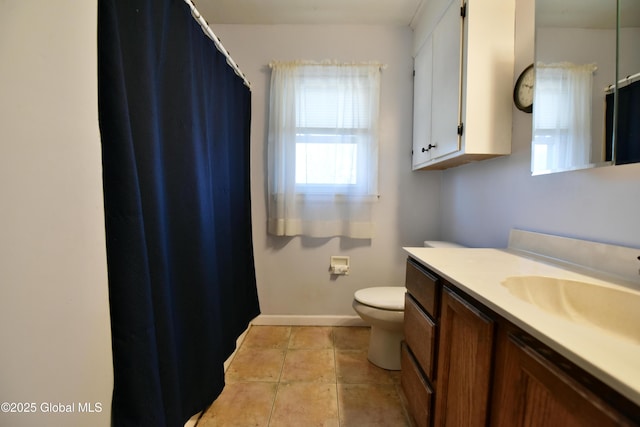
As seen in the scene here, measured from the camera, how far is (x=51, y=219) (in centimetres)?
52

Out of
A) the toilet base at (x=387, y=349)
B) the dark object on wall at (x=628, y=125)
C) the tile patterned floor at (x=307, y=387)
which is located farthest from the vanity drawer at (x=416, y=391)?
the dark object on wall at (x=628, y=125)

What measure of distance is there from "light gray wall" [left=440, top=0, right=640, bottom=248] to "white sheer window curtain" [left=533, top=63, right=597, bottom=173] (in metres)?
0.07

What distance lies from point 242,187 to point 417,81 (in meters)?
1.54

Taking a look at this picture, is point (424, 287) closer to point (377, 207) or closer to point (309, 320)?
point (377, 207)

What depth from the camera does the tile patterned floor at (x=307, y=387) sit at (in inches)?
45.1

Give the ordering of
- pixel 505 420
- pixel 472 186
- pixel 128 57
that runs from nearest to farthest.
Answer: pixel 505 420 < pixel 128 57 < pixel 472 186

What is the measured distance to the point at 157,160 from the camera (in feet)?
2.59

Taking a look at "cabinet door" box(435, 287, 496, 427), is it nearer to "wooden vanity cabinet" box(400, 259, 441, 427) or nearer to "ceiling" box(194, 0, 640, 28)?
"wooden vanity cabinet" box(400, 259, 441, 427)

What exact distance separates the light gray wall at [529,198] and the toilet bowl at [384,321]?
2.15 ft

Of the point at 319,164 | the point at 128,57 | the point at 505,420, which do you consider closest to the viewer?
the point at 505,420

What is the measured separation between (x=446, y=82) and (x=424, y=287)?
1152 millimetres

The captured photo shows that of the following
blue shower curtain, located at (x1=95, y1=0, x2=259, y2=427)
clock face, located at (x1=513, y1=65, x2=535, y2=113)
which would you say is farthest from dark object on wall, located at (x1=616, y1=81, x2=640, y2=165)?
blue shower curtain, located at (x1=95, y1=0, x2=259, y2=427)

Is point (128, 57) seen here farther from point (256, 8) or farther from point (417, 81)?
point (417, 81)

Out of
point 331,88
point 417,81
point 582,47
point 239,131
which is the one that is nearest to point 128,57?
point 239,131
